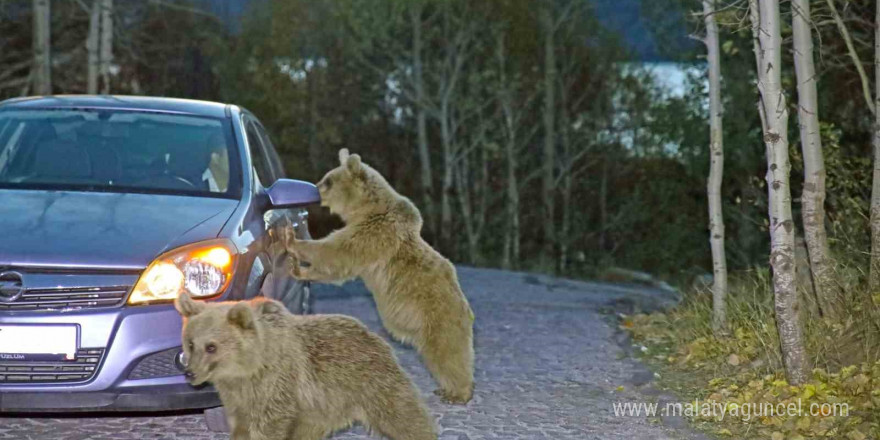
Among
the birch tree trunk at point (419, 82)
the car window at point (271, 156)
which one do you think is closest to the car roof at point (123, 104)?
the car window at point (271, 156)

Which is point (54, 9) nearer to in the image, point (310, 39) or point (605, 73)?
point (310, 39)

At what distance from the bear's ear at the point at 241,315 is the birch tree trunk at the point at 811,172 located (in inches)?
183

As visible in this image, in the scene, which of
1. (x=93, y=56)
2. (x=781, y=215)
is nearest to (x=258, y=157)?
(x=781, y=215)

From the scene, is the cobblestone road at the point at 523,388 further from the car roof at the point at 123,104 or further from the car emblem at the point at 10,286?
the car roof at the point at 123,104

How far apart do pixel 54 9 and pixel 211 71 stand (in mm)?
19033

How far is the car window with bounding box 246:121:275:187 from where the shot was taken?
802 centimetres

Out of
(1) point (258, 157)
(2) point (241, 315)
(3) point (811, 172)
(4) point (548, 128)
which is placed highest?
(4) point (548, 128)

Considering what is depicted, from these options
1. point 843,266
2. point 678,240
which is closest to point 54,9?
point 678,240

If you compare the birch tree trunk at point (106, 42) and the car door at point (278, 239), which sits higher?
the birch tree trunk at point (106, 42)

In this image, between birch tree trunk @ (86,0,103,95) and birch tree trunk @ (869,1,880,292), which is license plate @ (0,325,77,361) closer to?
birch tree trunk @ (869,1,880,292)

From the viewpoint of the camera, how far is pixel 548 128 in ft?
157

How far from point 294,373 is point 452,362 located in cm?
168

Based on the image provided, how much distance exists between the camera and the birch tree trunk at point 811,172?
8.45 m

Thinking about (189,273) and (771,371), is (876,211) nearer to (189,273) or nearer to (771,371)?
(771,371)
